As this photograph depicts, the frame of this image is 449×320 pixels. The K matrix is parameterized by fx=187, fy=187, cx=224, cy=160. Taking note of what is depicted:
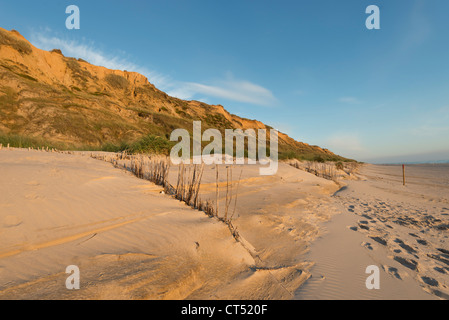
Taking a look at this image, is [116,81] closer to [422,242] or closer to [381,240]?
[381,240]

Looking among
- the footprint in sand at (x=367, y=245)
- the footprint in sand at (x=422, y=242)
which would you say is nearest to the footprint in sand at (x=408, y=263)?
the footprint in sand at (x=367, y=245)

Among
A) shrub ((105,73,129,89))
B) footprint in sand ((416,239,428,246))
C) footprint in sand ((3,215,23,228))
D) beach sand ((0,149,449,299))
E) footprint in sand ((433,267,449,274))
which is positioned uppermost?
shrub ((105,73,129,89))

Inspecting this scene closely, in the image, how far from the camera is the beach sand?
5.58ft

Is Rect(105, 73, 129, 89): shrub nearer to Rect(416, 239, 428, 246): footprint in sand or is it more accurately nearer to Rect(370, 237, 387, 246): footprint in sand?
Rect(370, 237, 387, 246): footprint in sand

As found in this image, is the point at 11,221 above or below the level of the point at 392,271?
above

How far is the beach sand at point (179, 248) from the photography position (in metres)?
1.70

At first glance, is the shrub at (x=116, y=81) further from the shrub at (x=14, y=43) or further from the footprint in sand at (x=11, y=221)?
the footprint in sand at (x=11, y=221)

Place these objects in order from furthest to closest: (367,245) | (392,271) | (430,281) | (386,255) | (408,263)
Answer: (367,245)
(386,255)
(408,263)
(392,271)
(430,281)

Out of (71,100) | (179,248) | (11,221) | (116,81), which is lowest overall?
(179,248)

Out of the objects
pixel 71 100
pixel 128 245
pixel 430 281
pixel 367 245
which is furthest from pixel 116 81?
pixel 430 281

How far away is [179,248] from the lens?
7.63 feet

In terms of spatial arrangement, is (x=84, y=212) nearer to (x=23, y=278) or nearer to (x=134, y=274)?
(x=23, y=278)

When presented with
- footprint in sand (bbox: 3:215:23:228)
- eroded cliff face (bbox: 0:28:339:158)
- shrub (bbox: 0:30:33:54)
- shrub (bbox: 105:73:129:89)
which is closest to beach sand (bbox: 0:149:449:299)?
footprint in sand (bbox: 3:215:23:228)

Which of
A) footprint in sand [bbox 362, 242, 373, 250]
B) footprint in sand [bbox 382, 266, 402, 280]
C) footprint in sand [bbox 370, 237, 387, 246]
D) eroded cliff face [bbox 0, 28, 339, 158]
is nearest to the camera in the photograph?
footprint in sand [bbox 382, 266, 402, 280]
